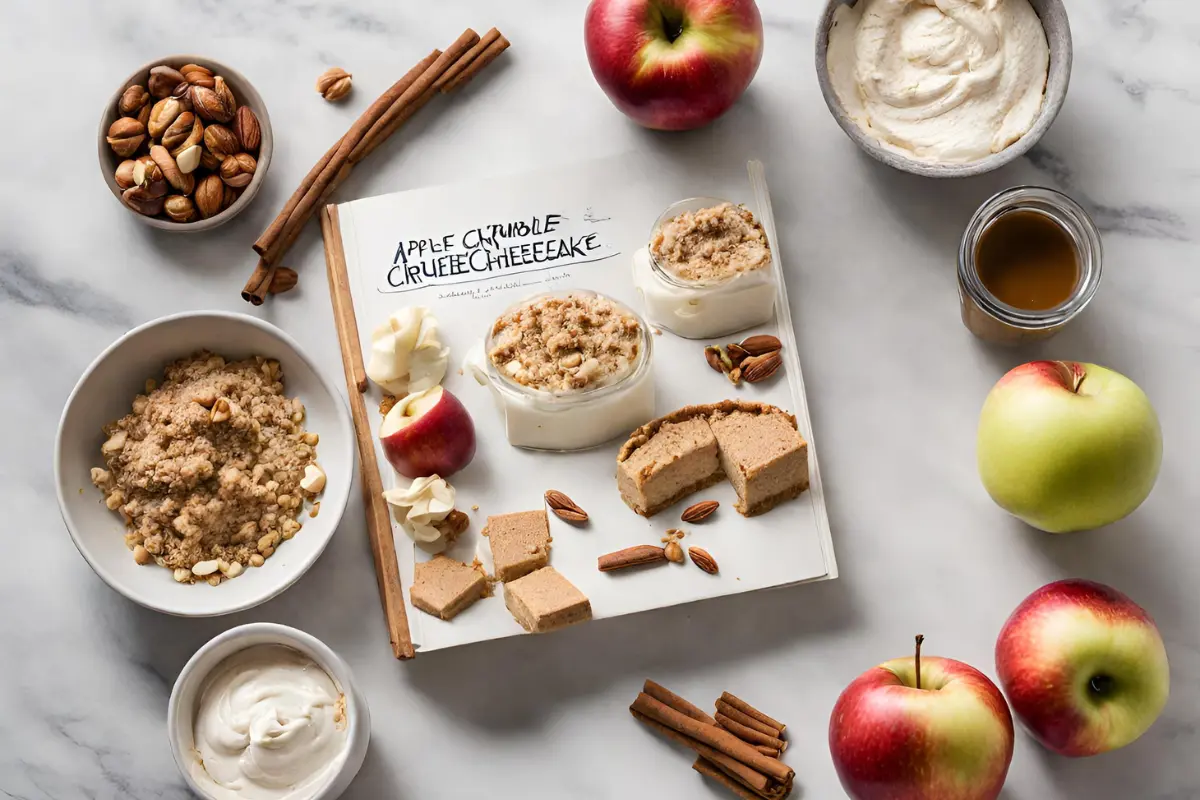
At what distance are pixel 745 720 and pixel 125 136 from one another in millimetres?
1341

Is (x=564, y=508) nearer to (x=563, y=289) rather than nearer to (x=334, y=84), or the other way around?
(x=563, y=289)

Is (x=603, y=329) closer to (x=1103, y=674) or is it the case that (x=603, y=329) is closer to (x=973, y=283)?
(x=973, y=283)

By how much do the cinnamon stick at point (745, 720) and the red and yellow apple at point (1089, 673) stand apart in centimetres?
36

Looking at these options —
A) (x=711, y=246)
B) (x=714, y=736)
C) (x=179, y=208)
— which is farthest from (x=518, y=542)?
(x=179, y=208)

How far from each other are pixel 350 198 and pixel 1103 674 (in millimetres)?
1375

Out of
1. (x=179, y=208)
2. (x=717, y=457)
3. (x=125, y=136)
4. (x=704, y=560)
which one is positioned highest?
(x=125, y=136)

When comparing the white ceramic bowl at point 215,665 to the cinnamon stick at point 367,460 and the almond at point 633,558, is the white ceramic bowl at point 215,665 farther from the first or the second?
the almond at point 633,558

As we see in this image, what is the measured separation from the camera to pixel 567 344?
5.34 feet

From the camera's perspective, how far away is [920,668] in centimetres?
161

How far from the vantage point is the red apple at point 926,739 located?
1.50 meters

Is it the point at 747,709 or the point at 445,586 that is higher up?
the point at 445,586

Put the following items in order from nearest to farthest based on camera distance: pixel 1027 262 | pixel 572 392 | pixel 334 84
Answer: pixel 572 392
pixel 1027 262
pixel 334 84

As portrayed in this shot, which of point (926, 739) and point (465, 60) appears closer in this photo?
point (926, 739)

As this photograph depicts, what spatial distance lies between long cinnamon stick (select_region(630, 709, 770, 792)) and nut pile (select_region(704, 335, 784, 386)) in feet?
1.79
